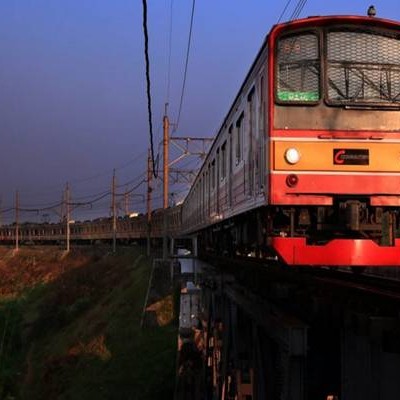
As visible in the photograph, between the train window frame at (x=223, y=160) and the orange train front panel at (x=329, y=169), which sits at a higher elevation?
the train window frame at (x=223, y=160)

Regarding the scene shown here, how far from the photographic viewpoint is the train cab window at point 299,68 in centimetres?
799

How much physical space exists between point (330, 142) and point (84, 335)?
27.7m

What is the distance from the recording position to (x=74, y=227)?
78.3 meters

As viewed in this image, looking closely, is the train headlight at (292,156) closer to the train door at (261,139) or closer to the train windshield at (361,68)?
the train door at (261,139)

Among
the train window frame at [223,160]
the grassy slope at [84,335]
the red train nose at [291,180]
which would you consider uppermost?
the train window frame at [223,160]

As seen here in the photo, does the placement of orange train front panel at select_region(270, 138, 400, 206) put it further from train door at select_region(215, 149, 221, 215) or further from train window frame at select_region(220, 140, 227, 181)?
train door at select_region(215, 149, 221, 215)

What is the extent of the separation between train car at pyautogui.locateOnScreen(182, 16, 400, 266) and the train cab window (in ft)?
0.04

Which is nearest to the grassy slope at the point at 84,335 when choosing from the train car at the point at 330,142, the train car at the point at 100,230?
the train car at the point at 100,230

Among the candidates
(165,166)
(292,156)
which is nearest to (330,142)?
(292,156)

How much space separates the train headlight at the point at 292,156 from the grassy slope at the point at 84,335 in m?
16.5

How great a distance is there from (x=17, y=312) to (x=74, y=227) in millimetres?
30744

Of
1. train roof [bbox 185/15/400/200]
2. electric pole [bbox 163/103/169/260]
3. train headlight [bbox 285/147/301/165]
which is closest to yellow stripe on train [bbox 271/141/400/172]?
train headlight [bbox 285/147/301/165]

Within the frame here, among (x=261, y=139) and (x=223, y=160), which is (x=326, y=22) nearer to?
(x=261, y=139)

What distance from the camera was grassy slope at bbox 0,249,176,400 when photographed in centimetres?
2459
